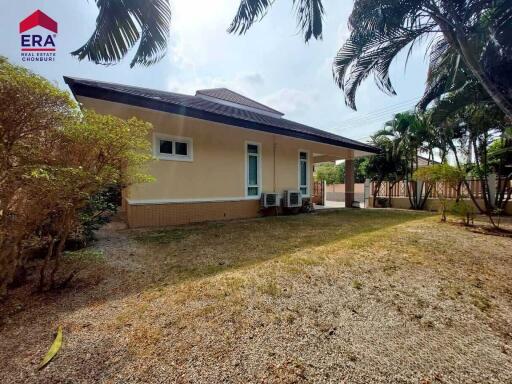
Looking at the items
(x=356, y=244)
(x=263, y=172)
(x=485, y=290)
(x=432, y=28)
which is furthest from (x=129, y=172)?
(x=263, y=172)

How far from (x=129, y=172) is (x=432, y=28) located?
6.40 metres

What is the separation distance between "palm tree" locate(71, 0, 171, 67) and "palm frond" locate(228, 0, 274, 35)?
1320 mm

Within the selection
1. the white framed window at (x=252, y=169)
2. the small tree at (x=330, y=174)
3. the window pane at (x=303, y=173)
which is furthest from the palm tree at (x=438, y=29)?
the small tree at (x=330, y=174)

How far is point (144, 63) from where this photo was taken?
456 cm

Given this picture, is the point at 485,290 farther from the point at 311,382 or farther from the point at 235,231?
the point at 235,231

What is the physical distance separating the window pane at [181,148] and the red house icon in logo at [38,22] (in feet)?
13.7

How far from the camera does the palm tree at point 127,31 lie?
12.7 ft

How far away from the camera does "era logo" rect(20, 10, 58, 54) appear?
6426 mm

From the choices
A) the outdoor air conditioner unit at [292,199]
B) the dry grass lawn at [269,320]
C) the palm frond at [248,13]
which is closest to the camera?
the dry grass lawn at [269,320]

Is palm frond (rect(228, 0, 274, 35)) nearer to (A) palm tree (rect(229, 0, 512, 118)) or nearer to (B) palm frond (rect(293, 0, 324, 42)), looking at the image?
(A) palm tree (rect(229, 0, 512, 118))

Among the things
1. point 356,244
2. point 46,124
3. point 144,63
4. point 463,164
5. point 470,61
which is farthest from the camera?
point 463,164

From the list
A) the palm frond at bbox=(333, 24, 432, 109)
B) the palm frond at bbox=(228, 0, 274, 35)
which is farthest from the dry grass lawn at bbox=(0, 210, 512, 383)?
the palm frond at bbox=(228, 0, 274, 35)

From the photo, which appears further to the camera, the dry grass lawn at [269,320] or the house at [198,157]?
the house at [198,157]

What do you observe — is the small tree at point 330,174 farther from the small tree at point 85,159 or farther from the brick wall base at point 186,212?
the small tree at point 85,159
